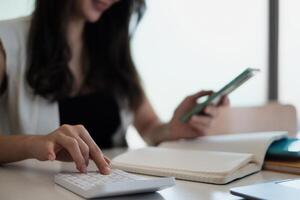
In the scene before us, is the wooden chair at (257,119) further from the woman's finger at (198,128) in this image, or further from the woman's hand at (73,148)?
the woman's hand at (73,148)

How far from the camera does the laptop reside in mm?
610

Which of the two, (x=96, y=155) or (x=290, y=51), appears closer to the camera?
(x=96, y=155)

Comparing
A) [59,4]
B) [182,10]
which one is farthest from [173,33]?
[59,4]

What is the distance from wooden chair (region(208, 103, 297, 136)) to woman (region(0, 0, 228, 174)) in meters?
0.13

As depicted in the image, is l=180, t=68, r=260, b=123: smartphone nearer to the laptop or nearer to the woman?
the woman

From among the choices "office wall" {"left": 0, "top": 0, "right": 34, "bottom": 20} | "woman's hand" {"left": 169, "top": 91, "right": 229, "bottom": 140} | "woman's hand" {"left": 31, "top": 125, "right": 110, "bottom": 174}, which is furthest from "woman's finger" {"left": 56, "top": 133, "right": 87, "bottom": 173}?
"office wall" {"left": 0, "top": 0, "right": 34, "bottom": 20}

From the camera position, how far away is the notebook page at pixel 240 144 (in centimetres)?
90

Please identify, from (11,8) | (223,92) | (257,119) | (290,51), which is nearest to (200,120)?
(223,92)

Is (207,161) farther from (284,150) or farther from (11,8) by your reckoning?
(11,8)

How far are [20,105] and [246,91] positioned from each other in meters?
1.47

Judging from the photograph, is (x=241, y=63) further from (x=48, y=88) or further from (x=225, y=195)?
(x=225, y=195)

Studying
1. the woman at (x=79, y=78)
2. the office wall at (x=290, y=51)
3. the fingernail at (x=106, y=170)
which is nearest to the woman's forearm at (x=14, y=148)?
the fingernail at (x=106, y=170)

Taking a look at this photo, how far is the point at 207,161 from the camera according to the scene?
0.85m

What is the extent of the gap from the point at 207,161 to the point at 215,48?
158 cm
